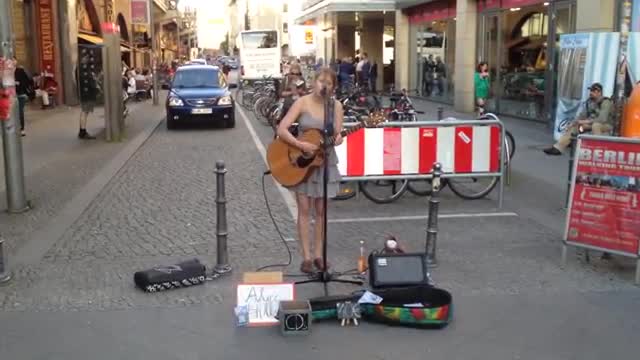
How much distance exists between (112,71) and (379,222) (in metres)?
9.13

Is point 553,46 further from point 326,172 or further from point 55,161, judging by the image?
point 326,172

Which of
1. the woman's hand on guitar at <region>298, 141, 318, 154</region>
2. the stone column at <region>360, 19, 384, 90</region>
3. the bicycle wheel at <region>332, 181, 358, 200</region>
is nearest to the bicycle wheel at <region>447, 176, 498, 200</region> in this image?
the bicycle wheel at <region>332, 181, 358, 200</region>

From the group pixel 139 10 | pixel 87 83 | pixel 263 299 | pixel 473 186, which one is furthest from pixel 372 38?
pixel 263 299

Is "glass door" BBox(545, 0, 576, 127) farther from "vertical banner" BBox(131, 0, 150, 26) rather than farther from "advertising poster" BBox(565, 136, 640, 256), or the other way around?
"vertical banner" BBox(131, 0, 150, 26)

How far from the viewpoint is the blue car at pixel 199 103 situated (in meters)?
19.6

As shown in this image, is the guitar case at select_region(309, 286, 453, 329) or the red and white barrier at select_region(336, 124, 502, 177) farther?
the red and white barrier at select_region(336, 124, 502, 177)

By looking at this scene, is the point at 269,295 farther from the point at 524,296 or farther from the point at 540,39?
the point at 540,39

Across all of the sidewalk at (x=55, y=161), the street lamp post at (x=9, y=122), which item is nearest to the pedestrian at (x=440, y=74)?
the sidewalk at (x=55, y=161)

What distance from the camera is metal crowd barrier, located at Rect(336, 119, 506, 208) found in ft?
30.1

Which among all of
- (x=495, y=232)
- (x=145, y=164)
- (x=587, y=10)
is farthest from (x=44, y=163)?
(x=587, y=10)

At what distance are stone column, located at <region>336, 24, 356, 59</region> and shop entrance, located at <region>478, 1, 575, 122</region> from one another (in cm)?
1982

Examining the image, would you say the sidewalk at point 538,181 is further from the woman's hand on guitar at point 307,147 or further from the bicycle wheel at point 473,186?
the woman's hand on guitar at point 307,147

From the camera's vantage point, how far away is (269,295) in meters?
5.24

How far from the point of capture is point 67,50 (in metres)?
27.1
